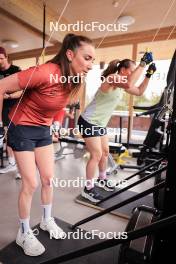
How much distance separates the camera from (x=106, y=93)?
220 cm

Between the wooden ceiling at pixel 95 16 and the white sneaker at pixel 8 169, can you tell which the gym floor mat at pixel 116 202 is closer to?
the white sneaker at pixel 8 169

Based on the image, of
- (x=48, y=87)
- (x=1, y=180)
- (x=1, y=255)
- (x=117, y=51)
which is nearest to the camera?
(x=48, y=87)

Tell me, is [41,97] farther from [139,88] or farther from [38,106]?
[139,88]

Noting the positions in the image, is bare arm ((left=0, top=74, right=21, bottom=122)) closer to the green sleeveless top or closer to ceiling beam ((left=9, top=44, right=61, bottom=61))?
the green sleeveless top

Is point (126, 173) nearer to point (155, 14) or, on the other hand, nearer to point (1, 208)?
point (1, 208)

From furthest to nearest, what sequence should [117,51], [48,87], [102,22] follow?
[117,51] → [102,22] → [48,87]

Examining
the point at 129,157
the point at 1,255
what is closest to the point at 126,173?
the point at 129,157

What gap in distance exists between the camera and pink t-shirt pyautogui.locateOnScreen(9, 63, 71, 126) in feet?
4.08

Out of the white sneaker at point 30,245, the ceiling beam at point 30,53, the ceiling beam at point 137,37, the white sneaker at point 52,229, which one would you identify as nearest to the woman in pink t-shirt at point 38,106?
the white sneaker at point 30,245

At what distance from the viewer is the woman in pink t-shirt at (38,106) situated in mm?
1258

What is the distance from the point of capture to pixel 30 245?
1493 millimetres

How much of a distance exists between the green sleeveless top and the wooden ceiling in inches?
73.4

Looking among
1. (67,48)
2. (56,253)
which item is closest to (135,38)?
(67,48)

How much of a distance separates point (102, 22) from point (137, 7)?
795 millimetres
